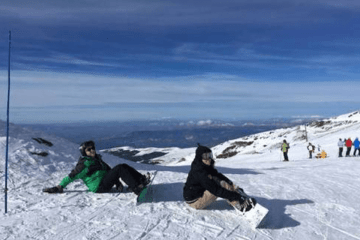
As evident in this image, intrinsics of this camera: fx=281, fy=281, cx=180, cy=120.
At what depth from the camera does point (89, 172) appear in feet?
21.2

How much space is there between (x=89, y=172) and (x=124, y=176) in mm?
930

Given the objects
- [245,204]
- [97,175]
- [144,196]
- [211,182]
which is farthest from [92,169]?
[245,204]

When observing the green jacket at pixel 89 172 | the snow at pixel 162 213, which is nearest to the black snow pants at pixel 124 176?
the green jacket at pixel 89 172

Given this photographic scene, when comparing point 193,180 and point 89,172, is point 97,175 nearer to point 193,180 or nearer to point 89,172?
point 89,172

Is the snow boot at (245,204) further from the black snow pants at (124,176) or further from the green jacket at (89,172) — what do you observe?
the green jacket at (89,172)

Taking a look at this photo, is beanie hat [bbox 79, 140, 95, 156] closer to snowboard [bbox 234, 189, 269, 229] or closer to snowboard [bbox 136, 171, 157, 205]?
snowboard [bbox 136, 171, 157, 205]

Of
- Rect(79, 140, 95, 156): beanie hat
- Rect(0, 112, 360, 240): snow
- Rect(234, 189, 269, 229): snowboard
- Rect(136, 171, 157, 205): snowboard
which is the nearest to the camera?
Rect(0, 112, 360, 240): snow

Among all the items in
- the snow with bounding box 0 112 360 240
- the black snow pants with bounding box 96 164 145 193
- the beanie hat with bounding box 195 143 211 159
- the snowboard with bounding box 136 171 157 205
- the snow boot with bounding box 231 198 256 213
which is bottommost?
the snow with bounding box 0 112 360 240

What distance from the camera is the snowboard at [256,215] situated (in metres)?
5.22

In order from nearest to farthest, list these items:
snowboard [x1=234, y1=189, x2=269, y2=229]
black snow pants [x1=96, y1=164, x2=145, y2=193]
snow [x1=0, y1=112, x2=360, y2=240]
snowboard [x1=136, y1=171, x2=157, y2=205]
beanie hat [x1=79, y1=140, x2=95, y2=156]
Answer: snow [x1=0, y1=112, x2=360, y2=240]
snowboard [x1=234, y1=189, x2=269, y2=229]
black snow pants [x1=96, y1=164, x2=145, y2=193]
snowboard [x1=136, y1=171, x2=157, y2=205]
beanie hat [x1=79, y1=140, x2=95, y2=156]

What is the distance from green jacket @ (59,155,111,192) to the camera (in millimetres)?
6285

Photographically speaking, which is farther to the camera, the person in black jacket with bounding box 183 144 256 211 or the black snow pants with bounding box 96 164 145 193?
the black snow pants with bounding box 96 164 145 193

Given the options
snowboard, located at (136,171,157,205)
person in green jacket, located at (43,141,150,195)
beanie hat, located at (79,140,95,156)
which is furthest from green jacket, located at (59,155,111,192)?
snowboard, located at (136,171,157,205)

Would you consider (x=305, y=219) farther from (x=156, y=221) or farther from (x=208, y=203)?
(x=156, y=221)
